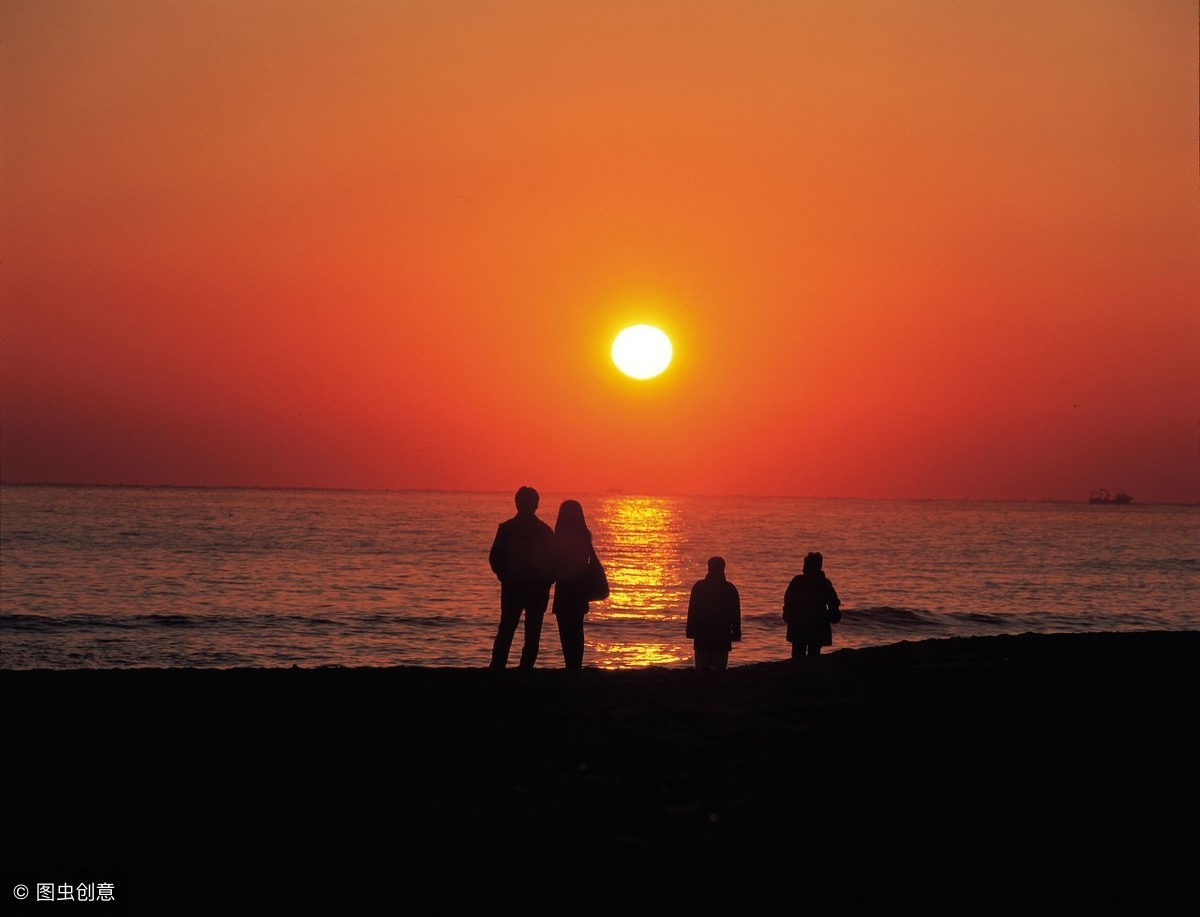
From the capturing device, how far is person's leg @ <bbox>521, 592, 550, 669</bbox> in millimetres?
12875

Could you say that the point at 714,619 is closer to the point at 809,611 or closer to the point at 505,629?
the point at 809,611

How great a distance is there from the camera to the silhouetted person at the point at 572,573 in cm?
1266

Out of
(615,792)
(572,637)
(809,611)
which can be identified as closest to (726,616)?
(809,611)

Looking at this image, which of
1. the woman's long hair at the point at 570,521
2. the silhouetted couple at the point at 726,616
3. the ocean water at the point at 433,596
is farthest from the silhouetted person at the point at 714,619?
the ocean water at the point at 433,596

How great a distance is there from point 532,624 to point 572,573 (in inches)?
31.5

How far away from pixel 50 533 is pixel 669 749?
9048 centimetres

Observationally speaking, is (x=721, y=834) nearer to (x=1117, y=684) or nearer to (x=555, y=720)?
(x=555, y=720)

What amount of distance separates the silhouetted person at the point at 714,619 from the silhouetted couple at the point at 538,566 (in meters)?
1.91

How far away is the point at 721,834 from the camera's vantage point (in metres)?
6.44

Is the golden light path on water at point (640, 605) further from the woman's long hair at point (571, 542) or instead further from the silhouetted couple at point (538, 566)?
the woman's long hair at point (571, 542)

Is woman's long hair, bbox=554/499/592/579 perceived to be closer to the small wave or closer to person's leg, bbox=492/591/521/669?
person's leg, bbox=492/591/521/669

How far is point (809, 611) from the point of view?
15430 mm

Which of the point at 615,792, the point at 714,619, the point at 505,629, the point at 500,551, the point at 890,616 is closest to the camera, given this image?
the point at 615,792

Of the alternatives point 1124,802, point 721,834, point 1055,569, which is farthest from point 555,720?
point 1055,569
